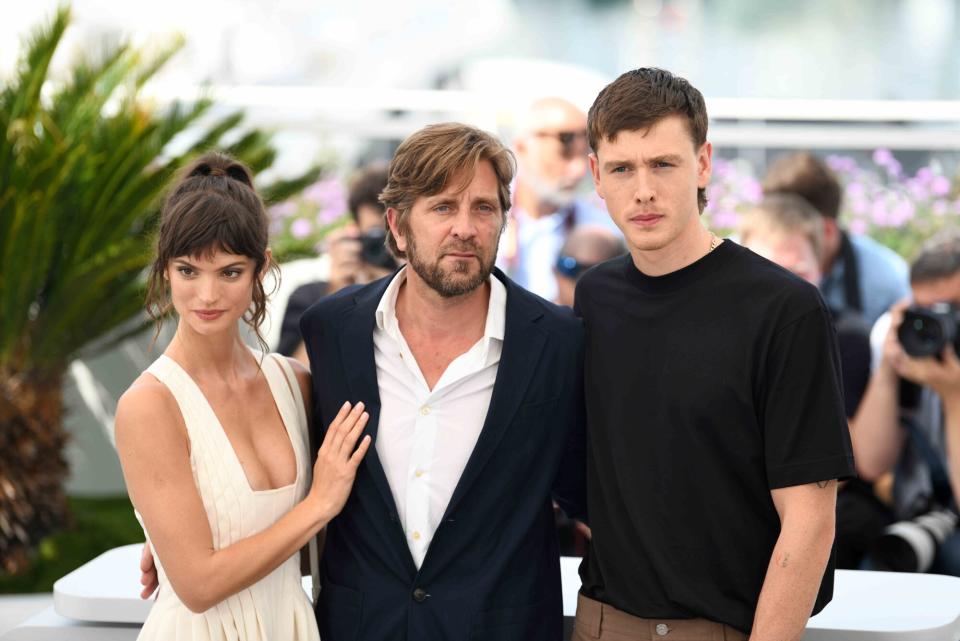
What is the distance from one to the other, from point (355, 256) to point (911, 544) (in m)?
2.26

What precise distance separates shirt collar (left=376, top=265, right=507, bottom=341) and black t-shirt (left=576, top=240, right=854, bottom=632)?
0.28 m

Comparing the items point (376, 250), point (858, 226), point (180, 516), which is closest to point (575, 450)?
point (180, 516)

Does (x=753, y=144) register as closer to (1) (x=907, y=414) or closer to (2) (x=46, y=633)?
(1) (x=907, y=414)

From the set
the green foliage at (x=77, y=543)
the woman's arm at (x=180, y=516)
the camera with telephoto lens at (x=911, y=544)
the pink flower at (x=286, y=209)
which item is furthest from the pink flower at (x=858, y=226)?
the woman's arm at (x=180, y=516)

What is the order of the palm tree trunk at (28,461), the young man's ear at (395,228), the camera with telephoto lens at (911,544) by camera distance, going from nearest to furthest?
the young man's ear at (395,228), the camera with telephoto lens at (911,544), the palm tree trunk at (28,461)

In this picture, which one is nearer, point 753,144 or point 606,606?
point 606,606

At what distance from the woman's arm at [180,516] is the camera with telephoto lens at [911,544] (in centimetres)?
236

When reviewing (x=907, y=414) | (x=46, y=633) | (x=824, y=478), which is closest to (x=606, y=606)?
(x=824, y=478)

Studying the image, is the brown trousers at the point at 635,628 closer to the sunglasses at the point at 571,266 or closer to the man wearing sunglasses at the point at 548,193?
the sunglasses at the point at 571,266

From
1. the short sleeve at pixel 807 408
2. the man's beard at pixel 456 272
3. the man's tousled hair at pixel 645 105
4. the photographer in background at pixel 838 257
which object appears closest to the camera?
the short sleeve at pixel 807 408

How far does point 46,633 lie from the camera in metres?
3.08

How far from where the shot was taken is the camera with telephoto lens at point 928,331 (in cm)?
418

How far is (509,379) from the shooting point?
265 cm

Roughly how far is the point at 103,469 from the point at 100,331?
1332mm
